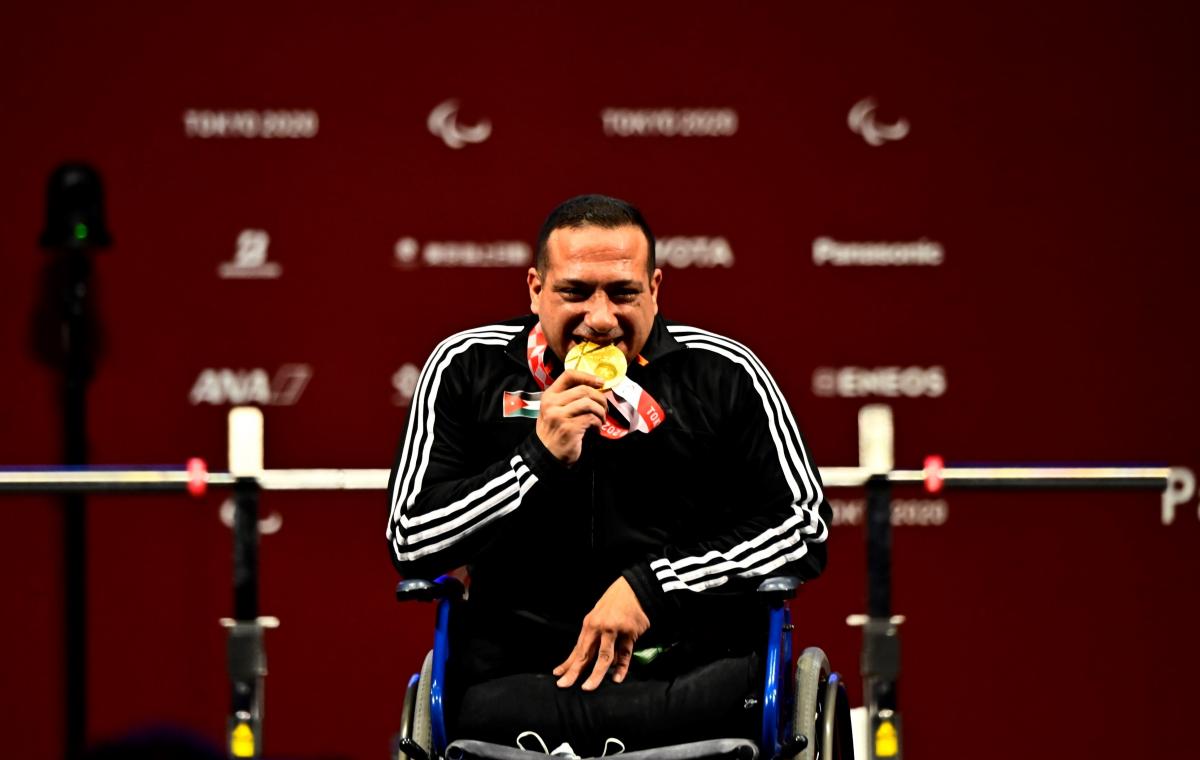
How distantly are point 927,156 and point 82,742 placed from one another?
284 cm

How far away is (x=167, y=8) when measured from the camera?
500cm

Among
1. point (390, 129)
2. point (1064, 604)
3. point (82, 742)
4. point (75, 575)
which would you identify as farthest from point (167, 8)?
point (1064, 604)

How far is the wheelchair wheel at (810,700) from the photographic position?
9.15 feet

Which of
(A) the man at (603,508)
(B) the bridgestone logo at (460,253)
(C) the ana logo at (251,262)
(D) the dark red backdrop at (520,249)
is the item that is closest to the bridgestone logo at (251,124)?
(D) the dark red backdrop at (520,249)

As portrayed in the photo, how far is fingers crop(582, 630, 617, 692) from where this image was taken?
277cm

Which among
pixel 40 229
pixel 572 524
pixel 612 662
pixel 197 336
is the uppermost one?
pixel 40 229

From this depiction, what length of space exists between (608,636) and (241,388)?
2.48 metres

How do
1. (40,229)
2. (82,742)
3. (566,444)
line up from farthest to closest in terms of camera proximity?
(40,229) → (82,742) → (566,444)

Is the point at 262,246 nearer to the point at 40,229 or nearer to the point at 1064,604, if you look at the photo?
the point at 40,229

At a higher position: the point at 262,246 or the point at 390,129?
the point at 390,129

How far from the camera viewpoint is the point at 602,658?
278cm

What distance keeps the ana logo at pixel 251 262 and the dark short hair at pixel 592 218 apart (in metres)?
2.20

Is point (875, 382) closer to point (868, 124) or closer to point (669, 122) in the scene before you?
point (868, 124)

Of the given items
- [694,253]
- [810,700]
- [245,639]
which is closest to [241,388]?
[694,253]
